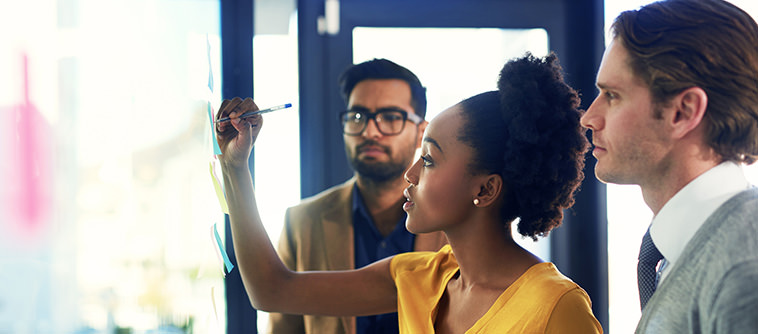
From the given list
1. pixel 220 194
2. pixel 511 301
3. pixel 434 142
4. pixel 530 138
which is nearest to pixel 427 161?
pixel 434 142

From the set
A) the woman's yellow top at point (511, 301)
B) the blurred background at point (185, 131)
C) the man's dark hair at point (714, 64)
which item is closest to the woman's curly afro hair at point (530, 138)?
the woman's yellow top at point (511, 301)

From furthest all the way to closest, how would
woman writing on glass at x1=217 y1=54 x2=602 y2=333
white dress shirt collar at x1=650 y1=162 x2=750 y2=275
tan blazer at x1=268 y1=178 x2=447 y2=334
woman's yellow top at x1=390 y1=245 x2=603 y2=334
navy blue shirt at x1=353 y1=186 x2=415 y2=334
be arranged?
tan blazer at x1=268 y1=178 x2=447 y2=334
navy blue shirt at x1=353 y1=186 x2=415 y2=334
woman writing on glass at x1=217 y1=54 x2=602 y2=333
woman's yellow top at x1=390 y1=245 x2=603 y2=334
white dress shirt collar at x1=650 y1=162 x2=750 y2=275

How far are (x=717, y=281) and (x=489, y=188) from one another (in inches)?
19.6

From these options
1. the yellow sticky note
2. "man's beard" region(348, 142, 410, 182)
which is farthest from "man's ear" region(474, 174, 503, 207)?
"man's beard" region(348, 142, 410, 182)

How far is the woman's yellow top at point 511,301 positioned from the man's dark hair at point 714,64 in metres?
0.35

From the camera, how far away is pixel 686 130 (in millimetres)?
777

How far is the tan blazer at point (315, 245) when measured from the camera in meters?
1.71

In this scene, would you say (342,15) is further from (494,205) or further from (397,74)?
(494,205)

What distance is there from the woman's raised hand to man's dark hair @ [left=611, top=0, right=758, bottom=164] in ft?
2.34

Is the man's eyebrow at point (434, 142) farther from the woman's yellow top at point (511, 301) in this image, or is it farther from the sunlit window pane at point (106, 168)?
the sunlit window pane at point (106, 168)

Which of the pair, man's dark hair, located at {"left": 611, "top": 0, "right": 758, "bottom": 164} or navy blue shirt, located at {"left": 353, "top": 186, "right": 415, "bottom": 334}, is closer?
man's dark hair, located at {"left": 611, "top": 0, "right": 758, "bottom": 164}

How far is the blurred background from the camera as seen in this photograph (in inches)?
48.0

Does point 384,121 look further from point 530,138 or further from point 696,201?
point 696,201

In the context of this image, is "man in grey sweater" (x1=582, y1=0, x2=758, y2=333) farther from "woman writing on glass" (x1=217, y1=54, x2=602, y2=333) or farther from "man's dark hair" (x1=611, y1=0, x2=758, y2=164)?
"woman writing on glass" (x1=217, y1=54, x2=602, y2=333)
